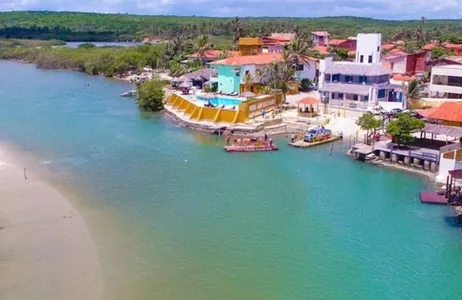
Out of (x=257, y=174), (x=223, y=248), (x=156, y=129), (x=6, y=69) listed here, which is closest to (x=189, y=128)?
(x=156, y=129)

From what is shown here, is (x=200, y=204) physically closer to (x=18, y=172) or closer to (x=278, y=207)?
(x=278, y=207)

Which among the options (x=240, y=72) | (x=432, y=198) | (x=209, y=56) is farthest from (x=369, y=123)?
(x=209, y=56)

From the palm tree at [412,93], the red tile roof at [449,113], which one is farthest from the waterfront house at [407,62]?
the red tile roof at [449,113]

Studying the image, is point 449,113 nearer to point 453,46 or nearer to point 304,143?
point 304,143

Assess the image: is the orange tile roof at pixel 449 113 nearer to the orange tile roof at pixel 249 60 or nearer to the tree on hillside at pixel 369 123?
the tree on hillside at pixel 369 123

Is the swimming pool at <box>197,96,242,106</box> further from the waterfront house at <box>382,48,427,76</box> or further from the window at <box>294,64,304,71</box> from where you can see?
the waterfront house at <box>382,48,427,76</box>

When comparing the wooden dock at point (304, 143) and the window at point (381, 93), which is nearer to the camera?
the wooden dock at point (304, 143)
